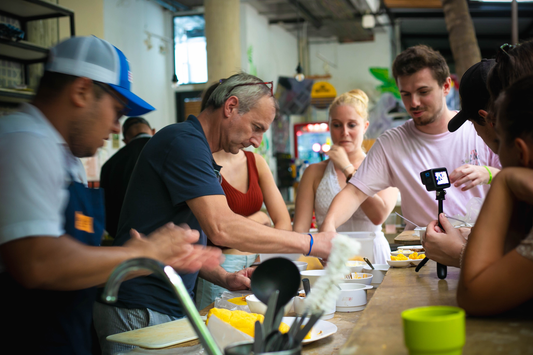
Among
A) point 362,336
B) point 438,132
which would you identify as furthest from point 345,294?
point 438,132

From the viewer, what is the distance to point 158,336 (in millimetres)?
1439

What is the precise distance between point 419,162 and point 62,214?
2.04 metres

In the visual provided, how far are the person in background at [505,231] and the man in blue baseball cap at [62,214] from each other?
2.10 ft

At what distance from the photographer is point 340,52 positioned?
12969 millimetres

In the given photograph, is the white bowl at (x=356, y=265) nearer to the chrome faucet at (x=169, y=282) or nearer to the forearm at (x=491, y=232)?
the forearm at (x=491, y=232)

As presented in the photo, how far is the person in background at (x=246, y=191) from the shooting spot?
2670mm

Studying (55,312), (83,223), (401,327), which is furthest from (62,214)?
(401,327)

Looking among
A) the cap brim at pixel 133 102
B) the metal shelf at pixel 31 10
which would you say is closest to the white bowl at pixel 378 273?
the cap brim at pixel 133 102

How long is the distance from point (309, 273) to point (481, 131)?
86 cm

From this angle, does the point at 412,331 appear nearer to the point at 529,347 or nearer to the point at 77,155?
the point at 529,347

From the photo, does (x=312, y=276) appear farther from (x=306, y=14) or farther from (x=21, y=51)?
(x=306, y=14)

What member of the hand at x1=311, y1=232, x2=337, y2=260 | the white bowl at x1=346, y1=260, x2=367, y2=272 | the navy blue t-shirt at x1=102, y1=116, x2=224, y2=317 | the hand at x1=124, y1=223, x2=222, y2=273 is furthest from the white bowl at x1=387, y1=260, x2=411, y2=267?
the hand at x1=124, y1=223, x2=222, y2=273

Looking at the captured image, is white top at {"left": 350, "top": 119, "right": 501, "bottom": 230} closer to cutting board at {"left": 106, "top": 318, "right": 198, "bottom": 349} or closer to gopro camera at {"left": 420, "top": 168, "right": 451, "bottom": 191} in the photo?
gopro camera at {"left": 420, "top": 168, "right": 451, "bottom": 191}

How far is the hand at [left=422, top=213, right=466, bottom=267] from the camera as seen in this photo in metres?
1.45
